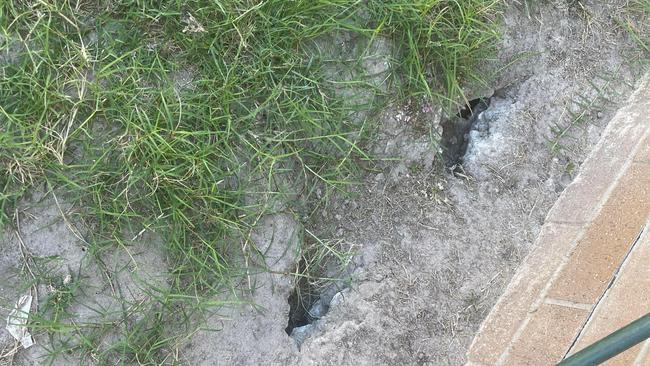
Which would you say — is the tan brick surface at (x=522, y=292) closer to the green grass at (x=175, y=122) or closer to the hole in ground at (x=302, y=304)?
the hole in ground at (x=302, y=304)

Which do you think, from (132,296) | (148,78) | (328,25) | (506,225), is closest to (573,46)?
(506,225)

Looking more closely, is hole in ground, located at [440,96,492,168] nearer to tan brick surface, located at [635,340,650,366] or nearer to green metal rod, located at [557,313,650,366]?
tan brick surface, located at [635,340,650,366]

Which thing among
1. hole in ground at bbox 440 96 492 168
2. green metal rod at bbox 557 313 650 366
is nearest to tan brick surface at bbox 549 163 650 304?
hole in ground at bbox 440 96 492 168

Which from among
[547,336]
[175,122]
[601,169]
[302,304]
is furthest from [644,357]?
[175,122]

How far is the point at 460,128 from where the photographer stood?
9.45 feet

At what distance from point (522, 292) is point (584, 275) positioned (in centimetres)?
21

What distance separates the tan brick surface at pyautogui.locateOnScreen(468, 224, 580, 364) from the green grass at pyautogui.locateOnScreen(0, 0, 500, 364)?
0.69m

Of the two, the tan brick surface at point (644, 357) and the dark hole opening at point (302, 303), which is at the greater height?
the tan brick surface at point (644, 357)

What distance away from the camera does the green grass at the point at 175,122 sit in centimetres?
243

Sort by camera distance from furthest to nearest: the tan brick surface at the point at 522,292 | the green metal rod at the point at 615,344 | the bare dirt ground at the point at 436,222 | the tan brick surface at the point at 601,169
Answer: the tan brick surface at the point at 601,169 < the tan brick surface at the point at 522,292 < the bare dirt ground at the point at 436,222 < the green metal rod at the point at 615,344

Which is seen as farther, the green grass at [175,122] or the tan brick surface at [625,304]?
the tan brick surface at [625,304]

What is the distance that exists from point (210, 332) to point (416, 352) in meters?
0.67

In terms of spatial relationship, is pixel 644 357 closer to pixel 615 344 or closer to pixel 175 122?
pixel 615 344

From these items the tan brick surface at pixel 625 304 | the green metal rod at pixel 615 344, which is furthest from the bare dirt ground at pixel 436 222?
the green metal rod at pixel 615 344
